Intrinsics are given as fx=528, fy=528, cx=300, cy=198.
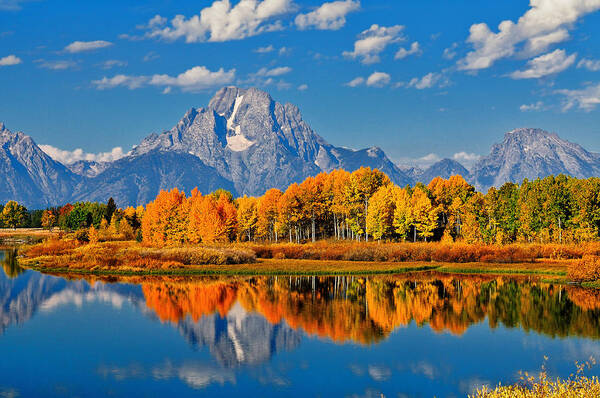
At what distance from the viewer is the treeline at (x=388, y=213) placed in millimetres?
95125

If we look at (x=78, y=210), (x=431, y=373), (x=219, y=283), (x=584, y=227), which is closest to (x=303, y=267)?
(x=219, y=283)

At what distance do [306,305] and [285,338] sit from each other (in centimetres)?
1107

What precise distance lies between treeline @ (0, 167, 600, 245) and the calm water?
45309 mm

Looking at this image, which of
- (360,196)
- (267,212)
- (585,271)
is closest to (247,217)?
(267,212)

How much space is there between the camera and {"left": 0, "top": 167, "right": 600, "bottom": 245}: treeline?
9512cm

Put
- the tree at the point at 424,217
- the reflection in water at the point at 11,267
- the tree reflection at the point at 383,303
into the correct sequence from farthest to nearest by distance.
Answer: the tree at the point at 424,217 → the reflection in water at the point at 11,267 → the tree reflection at the point at 383,303

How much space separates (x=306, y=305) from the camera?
4447 cm

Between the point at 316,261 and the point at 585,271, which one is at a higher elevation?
the point at 585,271

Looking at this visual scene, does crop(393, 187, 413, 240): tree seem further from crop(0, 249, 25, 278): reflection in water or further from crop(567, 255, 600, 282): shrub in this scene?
crop(0, 249, 25, 278): reflection in water

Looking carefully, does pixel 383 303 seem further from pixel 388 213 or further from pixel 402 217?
pixel 388 213

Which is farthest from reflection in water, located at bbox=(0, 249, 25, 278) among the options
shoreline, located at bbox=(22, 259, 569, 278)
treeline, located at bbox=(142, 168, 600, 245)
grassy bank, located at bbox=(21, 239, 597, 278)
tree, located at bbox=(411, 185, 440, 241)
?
tree, located at bbox=(411, 185, 440, 241)

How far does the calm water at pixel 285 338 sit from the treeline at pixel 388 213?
149ft

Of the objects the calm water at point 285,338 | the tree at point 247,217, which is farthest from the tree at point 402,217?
the calm water at point 285,338

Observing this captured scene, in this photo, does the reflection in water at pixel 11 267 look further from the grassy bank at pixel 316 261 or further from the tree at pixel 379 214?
the tree at pixel 379 214
